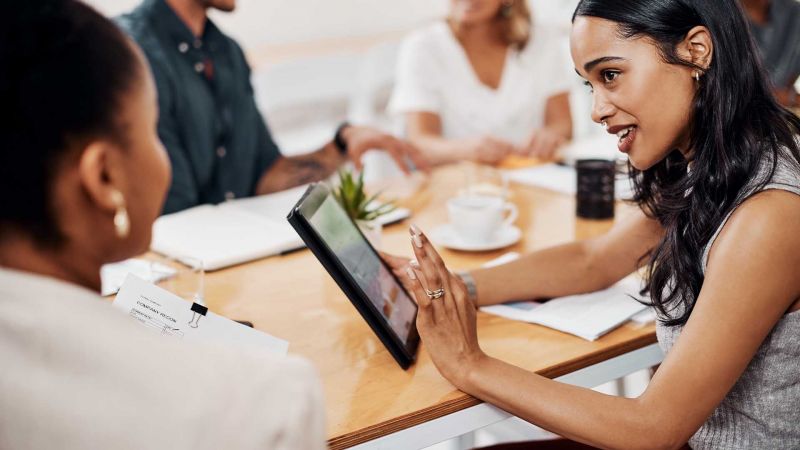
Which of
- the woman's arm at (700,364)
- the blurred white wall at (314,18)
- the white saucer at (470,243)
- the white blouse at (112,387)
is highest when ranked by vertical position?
the white blouse at (112,387)

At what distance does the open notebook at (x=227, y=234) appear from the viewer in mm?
1604

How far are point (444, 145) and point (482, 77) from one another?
21.0 inches

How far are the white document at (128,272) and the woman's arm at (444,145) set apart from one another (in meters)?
1.05

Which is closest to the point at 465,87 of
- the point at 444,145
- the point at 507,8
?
the point at 507,8

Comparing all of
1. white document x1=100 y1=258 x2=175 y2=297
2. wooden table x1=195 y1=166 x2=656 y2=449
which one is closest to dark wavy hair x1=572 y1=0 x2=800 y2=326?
wooden table x1=195 y1=166 x2=656 y2=449

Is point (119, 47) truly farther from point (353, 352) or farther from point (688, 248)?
point (688, 248)

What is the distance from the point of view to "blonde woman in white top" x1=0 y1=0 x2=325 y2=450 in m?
0.63

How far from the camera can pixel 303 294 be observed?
4.77ft

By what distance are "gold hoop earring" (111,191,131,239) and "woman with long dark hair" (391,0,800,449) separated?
47 centimetres

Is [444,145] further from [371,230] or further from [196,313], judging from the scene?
[196,313]

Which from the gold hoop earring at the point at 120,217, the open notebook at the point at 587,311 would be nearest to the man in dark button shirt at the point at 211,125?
the open notebook at the point at 587,311

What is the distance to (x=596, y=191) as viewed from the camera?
5.81ft

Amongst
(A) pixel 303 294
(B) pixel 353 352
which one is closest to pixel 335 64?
(A) pixel 303 294

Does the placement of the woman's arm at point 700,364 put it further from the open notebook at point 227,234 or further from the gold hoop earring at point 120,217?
the open notebook at point 227,234
